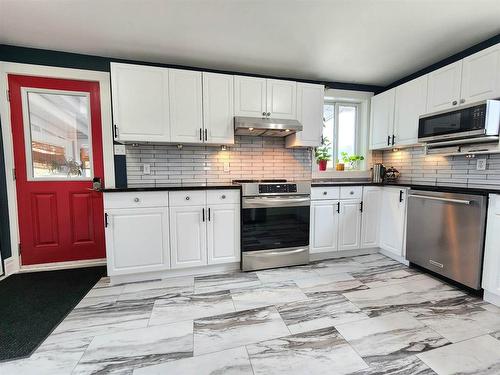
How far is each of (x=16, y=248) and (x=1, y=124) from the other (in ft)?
4.32

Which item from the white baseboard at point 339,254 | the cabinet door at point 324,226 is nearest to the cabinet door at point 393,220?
the white baseboard at point 339,254

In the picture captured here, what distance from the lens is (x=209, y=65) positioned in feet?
9.29

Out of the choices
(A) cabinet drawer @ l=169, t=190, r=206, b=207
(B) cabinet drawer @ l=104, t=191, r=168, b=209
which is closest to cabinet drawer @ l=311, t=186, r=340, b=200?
(A) cabinet drawer @ l=169, t=190, r=206, b=207

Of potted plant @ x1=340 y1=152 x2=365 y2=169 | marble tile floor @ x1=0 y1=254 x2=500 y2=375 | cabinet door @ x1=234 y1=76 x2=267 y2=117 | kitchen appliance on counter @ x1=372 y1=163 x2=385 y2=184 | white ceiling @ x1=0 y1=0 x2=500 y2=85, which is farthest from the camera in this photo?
potted plant @ x1=340 y1=152 x2=365 y2=169

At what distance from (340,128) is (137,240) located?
10.4ft

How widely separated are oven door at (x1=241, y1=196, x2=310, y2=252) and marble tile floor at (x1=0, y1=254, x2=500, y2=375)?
0.42 meters

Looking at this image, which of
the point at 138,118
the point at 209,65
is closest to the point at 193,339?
the point at 138,118

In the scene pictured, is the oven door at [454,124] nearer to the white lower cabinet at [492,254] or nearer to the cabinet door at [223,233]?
the white lower cabinet at [492,254]

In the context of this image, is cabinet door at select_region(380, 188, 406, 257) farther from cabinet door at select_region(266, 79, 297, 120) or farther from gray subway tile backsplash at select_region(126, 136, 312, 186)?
cabinet door at select_region(266, 79, 297, 120)

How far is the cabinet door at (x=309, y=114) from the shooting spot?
2920 mm

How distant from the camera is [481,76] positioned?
6.96ft

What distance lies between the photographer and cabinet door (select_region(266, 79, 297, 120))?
280 centimetres

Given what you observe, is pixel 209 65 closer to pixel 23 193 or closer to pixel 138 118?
pixel 138 118

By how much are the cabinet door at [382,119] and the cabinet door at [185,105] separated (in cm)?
247
